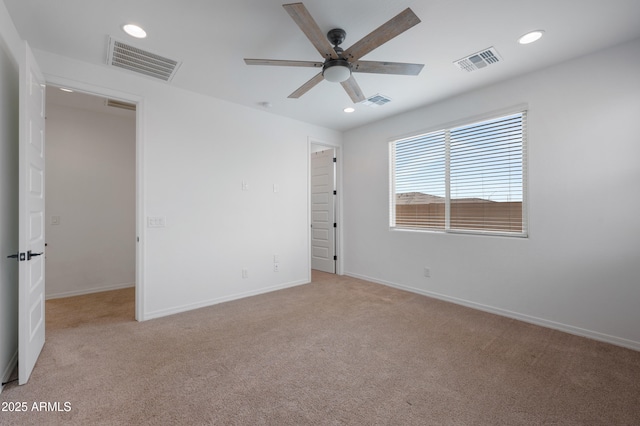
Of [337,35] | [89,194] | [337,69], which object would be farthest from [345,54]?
[89,194]

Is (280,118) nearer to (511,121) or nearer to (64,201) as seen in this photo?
(511,121)

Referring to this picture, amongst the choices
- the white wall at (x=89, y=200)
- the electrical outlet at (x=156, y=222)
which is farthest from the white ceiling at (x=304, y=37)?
the white wall at (x=89, y=200)

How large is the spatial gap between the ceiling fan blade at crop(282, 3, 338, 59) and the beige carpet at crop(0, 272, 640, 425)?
2.46 m

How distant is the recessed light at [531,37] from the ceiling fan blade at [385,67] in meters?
1.09

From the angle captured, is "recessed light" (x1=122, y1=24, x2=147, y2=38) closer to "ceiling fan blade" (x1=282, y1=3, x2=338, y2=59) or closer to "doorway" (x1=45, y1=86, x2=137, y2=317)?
"ceiling fan blade" (x1=282, y1=3, x2=338, y2=59)

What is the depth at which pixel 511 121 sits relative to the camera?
3.32 m

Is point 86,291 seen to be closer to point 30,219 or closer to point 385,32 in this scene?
point 30,219

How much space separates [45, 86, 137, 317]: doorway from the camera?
404 centimetres

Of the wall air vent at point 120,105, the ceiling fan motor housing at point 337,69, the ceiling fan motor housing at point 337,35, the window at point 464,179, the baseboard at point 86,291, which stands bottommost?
the baseboard at point 86,291

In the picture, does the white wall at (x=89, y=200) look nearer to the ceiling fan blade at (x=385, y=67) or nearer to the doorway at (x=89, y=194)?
the doorway at (x=89, y=194)

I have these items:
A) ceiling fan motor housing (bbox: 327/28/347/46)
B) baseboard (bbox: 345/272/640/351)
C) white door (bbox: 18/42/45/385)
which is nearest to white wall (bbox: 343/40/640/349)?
baseboard (bbox: 345/272/640/351)

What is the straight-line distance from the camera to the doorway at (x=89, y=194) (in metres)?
4.04

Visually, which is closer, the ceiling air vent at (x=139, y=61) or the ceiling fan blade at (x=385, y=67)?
the ceiling fan blade at (x=385, y=67)

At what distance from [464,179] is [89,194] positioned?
5565 mm
